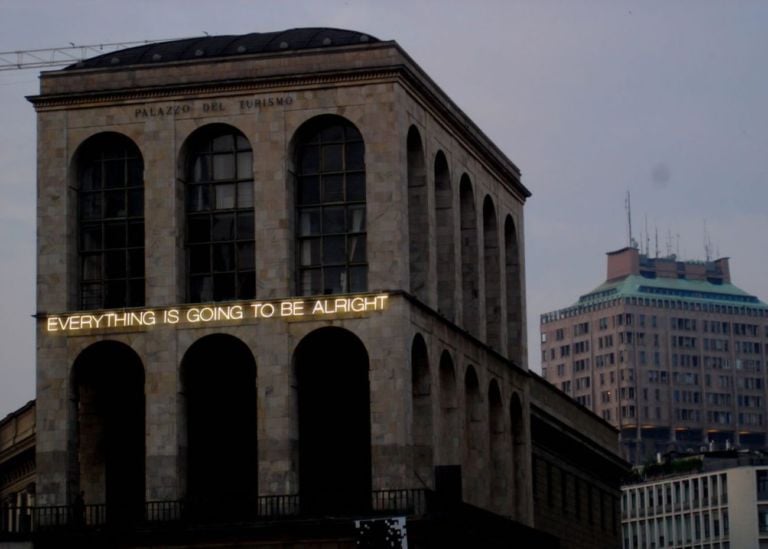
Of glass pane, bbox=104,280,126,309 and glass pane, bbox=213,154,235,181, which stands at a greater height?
glass pane, bbox=213,154,235,181

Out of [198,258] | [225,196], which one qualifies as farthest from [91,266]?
[225,196]

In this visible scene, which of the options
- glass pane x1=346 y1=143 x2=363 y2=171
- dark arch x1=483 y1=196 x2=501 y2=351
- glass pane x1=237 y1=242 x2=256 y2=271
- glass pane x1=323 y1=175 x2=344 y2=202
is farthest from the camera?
dark arch x1=483 y1=196 x2=501 y2=351

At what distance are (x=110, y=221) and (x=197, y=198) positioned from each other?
4.20 m

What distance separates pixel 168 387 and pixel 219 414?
15.8ft

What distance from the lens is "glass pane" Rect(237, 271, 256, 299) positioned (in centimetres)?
9969

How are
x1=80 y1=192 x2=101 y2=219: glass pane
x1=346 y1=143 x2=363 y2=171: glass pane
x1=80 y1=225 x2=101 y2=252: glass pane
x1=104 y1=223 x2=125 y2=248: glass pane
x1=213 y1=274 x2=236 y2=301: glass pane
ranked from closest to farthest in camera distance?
x1=346 y1=143 x2=363 y2=171: glass pane, x1=213 y1=274 x2=236 y2=301: glass pane, x1=104 y1=223 x2=125 y2=248: glass pane, x1=80 y1=225 x2=101 y2=252: glass pane, x1=80 y1=192 x2=101 y2=219: glass pane

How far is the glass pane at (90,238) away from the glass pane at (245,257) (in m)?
6.71

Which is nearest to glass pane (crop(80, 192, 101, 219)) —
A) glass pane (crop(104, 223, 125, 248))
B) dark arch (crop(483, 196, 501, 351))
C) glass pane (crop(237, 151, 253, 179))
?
glass pane (crop(104, 223, 125, 248))

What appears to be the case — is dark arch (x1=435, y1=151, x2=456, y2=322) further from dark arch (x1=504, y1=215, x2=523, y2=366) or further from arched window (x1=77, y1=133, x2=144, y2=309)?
arched window (x1=77, y1=133, x2=144, y2=309)

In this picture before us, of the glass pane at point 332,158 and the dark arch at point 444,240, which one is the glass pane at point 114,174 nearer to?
the glass pane at point 332,158

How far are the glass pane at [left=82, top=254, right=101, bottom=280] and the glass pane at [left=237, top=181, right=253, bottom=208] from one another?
276 inches

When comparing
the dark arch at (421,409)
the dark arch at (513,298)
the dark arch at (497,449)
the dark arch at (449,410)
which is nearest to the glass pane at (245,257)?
the dark arch at (421,409)

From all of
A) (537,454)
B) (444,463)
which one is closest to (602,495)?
(537,454)

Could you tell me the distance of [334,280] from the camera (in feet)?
325
